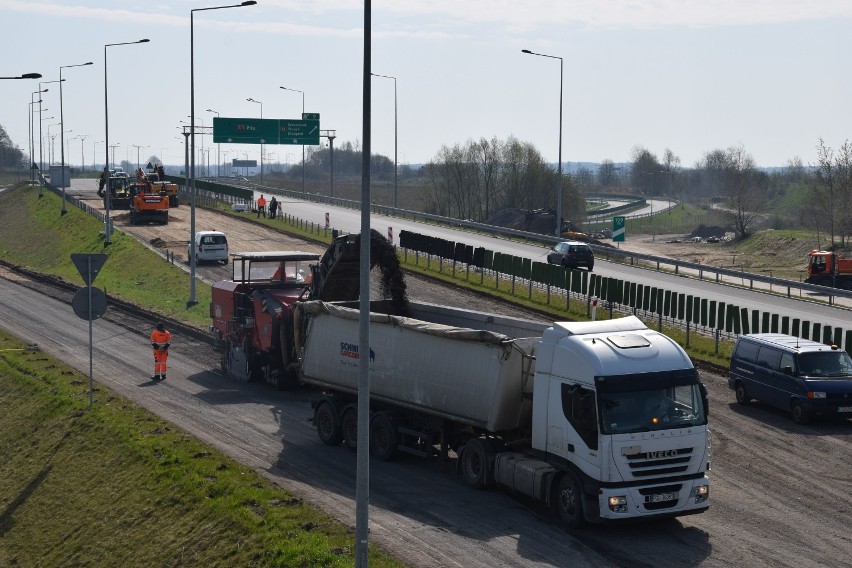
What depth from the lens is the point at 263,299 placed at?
26.5 m

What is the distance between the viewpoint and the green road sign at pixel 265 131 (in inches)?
2963

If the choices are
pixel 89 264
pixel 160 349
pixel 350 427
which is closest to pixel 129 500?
pixel 350 427

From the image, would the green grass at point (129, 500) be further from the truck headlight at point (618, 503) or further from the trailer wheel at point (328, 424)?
the truck headlight at point (618, 503)

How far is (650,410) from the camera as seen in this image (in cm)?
1527

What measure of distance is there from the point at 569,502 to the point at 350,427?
5916 millimetres

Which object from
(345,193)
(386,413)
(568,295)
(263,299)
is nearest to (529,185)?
(345,193)

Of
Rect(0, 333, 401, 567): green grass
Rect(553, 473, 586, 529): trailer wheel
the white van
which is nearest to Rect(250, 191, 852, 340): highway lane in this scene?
the white van

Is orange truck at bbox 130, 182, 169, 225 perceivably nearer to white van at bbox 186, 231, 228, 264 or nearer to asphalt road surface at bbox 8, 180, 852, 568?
white van at bbox 186, 231, 228, 264

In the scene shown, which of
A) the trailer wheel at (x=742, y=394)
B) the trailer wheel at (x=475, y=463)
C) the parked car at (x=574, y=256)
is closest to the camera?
the trailer wheel at (x=475, y=463)

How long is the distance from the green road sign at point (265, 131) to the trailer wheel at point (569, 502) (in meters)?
61.5

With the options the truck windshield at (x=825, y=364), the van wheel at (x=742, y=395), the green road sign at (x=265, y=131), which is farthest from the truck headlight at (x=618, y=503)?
the green road sign at (x=265, y=131)

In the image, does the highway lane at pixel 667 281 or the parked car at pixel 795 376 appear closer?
the parked car at pixel 795 376

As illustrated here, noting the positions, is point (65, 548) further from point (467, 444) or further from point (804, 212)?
point (804, 212)

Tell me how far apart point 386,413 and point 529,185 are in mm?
90954
